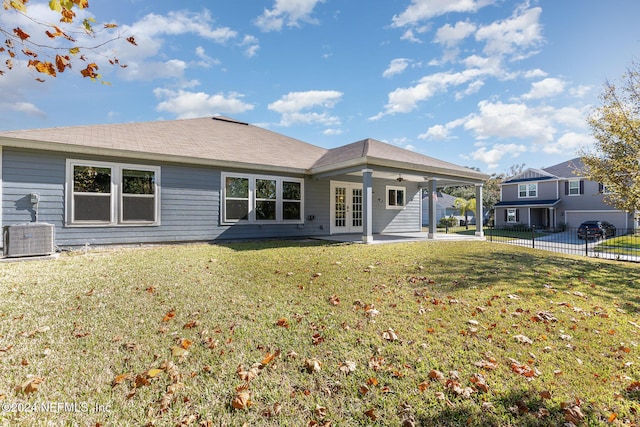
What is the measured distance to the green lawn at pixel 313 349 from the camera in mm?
2150

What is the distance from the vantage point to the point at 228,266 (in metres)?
6.36

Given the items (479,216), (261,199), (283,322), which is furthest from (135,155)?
(479,216)

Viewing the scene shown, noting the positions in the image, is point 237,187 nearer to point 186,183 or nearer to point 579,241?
point 186,183

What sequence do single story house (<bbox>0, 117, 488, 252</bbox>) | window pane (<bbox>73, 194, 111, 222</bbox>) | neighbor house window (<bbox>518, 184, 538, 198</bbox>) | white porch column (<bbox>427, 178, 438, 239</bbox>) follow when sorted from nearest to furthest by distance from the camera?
single story house (<bbox>0, 117, 488, 252</bbox>), window pane (<bbox>73, 194, 111, 222</bbox>), white porch column (<bbox>427, 178, 438, 239</bbox>), neighbor house window (<bbox>518, 184, 538, 198</bbox>)

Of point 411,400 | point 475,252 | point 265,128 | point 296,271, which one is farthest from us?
point 265,128

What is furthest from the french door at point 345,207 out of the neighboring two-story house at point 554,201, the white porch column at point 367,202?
the neighboring two-story house at point 554,201

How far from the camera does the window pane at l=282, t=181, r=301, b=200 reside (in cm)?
1181

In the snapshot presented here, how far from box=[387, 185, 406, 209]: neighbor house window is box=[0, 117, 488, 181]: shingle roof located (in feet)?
8.44

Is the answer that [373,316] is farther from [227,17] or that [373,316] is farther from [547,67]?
[547,67]

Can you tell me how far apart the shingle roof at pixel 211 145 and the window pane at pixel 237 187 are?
0.64 metres

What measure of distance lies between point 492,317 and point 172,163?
971 cm

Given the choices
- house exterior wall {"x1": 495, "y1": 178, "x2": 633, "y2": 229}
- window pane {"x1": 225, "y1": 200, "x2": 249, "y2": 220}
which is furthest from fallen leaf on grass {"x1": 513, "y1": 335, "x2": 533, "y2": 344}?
house exterior wall {"x1": 495, "y1": 178, "x2": 633, "y2": 229}

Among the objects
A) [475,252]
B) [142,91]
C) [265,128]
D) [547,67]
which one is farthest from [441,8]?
[142,91]

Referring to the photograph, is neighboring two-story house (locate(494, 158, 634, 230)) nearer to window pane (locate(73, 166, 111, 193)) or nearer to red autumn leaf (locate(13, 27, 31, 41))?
window pane (locate(73, 166, 111, 193))
